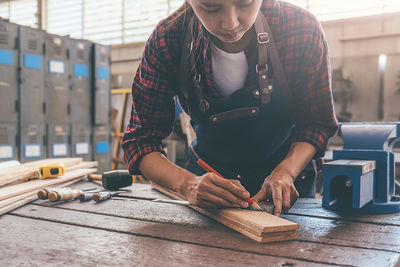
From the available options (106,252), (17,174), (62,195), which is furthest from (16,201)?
(106,252)

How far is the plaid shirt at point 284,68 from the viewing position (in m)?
1.29

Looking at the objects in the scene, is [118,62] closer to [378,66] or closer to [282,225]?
[378,66]

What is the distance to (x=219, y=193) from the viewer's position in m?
1.05

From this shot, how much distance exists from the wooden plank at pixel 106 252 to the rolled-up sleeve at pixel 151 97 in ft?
1.38

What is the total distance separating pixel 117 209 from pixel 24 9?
30.5 feet

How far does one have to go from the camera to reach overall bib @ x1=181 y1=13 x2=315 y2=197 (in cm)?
127

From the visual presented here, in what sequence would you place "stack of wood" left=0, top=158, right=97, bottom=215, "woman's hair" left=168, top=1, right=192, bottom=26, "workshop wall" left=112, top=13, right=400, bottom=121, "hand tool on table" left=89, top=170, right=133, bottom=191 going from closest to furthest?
"stack of wood" left=0, top=158, right=97, bottom=215, "woman's hair" left=168, top=1, right=192, bottom=26, "hand tool on table" left=89, top=170, right=133, bottom=191, "workshop wall" left=112, top=13, right=400, bottom=121

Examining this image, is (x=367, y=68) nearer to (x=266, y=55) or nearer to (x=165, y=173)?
(x=266, y=55)

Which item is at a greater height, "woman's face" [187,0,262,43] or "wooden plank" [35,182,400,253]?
"woman's face" [187,0,262,43]

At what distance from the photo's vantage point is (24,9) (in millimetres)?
9047

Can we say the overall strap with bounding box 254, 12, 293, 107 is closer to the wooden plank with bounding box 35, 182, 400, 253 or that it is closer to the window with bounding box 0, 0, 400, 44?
the wooden plank with bounding box 35, 182, 400, 253

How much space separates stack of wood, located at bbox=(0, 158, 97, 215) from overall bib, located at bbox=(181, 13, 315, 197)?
0.57 m

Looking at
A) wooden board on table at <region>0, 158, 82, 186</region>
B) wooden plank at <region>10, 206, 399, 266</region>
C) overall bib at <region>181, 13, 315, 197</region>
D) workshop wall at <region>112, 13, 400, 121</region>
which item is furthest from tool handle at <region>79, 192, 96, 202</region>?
workshop wall at <region>112, 13, 400, 121</region>

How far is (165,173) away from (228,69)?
0.42 meters
